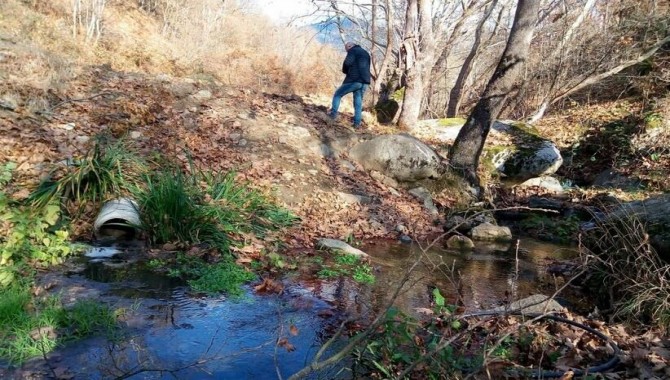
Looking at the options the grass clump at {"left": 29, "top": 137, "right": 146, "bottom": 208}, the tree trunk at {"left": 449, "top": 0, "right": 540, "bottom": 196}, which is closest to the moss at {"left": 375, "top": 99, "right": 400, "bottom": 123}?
the tree trunk at {"left": 449, "top": 0, "right": 540, "bottom": 196}

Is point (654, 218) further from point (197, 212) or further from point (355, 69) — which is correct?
point (355, 69)

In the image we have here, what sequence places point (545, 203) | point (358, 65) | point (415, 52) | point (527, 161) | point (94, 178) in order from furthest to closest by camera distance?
point (415, 52) < point (527, 161) < point (358, 65) < point (545, 203) < point (94, 178)

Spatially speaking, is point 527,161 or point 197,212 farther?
point 527,161

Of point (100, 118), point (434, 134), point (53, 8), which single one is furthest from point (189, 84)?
point (53, 8)

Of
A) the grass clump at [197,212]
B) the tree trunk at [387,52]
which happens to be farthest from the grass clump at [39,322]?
the tree trunk at [387,52]

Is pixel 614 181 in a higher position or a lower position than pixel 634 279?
higher

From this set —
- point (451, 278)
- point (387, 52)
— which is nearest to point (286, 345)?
point (451, 278)

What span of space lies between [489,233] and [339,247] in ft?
11.3

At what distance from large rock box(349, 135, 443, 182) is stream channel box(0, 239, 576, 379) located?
12.7ft

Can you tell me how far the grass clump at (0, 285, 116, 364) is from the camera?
3.07 meters

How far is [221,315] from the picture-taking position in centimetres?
401

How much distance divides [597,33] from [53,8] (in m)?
18.3

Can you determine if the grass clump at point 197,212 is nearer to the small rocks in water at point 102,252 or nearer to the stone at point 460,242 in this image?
the small rocks in water at point 102,252

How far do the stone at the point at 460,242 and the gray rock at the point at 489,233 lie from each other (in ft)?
2.01
